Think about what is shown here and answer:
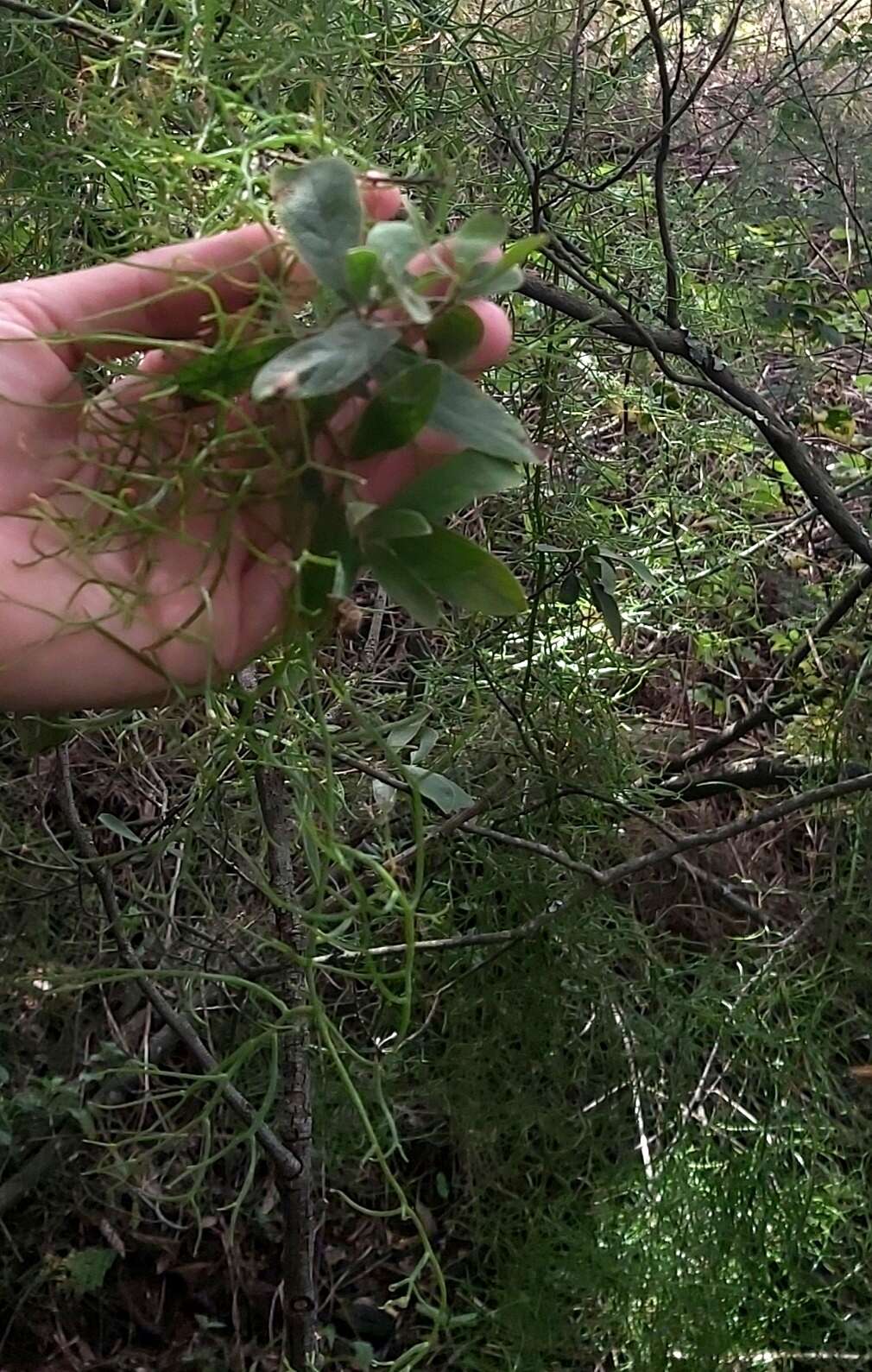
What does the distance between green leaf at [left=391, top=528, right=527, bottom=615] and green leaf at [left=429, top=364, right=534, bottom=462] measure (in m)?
0.04

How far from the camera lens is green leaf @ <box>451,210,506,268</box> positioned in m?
0.33

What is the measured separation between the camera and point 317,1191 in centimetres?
101

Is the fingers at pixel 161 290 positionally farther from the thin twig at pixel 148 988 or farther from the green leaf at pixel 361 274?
the thin twig at pixel 148 988

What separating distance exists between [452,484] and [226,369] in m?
0.09

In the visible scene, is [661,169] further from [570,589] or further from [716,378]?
[570,589]

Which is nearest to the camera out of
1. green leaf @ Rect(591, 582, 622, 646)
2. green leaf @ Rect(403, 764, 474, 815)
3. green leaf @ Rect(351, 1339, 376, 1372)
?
green leaf @ Rect(403, 764, 474, 815)

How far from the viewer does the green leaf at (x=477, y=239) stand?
0.33 meters

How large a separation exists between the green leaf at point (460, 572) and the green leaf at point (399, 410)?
3 centimetres

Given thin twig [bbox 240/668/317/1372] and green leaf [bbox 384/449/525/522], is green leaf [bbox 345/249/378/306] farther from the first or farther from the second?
thin twig [bbox 240/668/317/1372]

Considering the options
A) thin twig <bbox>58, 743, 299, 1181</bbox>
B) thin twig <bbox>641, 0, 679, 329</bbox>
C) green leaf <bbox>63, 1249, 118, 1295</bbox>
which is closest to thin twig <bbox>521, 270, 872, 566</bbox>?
thin twig <bbox>641, 0, 679, 329</bbox>

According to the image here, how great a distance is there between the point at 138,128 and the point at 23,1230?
1005mm

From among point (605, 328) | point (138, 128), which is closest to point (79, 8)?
point (138, 128)

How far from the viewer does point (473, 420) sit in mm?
343

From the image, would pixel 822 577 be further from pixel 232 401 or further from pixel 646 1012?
pixel 232 401
